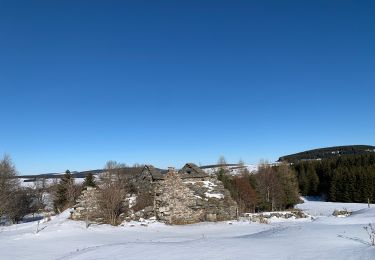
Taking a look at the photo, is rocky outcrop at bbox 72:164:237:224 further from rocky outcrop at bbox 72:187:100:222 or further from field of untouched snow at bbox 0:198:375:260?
field of untouched snow at bbox 0:198:375:260

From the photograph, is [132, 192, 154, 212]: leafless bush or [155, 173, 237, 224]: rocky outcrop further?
[132, 192, 154, 212]: leafless bush

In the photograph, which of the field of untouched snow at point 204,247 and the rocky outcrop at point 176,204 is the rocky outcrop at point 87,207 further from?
the field of untouched snow at point 204,247

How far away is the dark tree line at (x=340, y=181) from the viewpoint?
63.8 meters

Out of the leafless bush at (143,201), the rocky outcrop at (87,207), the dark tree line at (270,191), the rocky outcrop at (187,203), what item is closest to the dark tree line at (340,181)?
the dark tree line at (270,191)

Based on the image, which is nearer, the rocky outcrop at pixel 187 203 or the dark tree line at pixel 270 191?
the rocky outcrop at pixel 187 203

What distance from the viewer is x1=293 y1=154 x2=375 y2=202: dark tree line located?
63.8 m

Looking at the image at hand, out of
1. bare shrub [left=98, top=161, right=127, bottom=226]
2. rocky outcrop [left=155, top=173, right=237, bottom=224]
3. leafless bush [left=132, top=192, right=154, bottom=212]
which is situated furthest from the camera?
leafless bush [left=132, top=192, right=154, bottom=212]

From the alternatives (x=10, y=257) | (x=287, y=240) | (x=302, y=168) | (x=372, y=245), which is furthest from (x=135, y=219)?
(x=302, y=168)

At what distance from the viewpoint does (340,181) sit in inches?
2660

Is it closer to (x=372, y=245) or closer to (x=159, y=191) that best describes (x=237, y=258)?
(x=372, y=245)

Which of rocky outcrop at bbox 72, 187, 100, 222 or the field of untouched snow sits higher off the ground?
rocky outcrop at bbox 72, 187, 100, 222

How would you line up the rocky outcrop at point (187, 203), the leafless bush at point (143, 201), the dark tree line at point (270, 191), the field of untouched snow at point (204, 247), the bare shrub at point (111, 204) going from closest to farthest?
1. the field of untouched snow at point (204, 247)
2. the bare shrub at point (111, 204)
3. the rocky outcrop at point (187, 203)
4. the leafless bush at point (143, 201)
5. the dark tree line at point (270, 191)

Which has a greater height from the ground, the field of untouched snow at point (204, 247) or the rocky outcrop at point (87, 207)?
the rocky outcrop at point (87, 207)

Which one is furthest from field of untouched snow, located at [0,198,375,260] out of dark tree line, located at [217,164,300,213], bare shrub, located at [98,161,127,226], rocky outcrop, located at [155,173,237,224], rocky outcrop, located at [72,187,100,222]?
dark tree line, located at [217,164,300,213]
